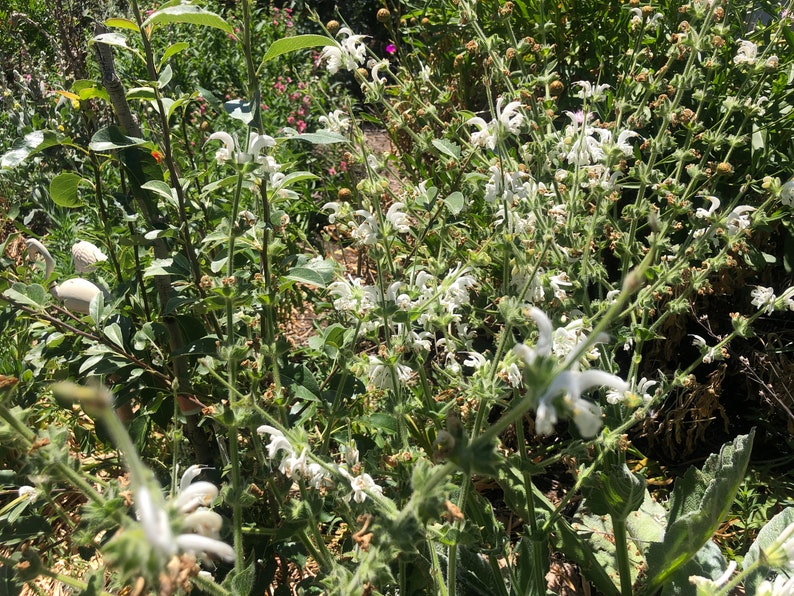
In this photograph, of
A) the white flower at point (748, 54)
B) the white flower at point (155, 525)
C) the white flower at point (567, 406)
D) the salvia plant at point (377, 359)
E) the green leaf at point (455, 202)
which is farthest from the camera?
the white flower at point (748, 54)

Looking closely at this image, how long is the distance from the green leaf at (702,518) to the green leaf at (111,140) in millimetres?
1411

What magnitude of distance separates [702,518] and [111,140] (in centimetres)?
146

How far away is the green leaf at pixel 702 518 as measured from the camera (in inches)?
57.9

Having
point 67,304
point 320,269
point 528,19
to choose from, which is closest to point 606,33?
point 528,19

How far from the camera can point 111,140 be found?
1.26 metres

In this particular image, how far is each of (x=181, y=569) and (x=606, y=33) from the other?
8.70 feet

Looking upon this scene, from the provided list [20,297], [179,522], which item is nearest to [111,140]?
[20,297]

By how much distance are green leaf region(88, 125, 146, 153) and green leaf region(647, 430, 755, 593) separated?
1411mm

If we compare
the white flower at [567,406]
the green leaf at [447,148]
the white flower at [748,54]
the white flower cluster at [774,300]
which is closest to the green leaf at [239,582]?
the white flower at [567,406]

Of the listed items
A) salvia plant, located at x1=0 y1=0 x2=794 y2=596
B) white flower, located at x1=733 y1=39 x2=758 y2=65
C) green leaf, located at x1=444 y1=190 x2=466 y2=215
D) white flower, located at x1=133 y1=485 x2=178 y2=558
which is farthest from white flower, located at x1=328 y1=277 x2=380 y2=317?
white flower, located at x1=733 y1=39 x2=758 y2=65

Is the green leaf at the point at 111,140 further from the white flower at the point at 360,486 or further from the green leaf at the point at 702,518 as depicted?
the green leaf at the point at 702,518

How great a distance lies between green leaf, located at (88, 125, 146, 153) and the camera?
122cm

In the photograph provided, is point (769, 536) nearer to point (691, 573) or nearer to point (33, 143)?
point (691, 573)

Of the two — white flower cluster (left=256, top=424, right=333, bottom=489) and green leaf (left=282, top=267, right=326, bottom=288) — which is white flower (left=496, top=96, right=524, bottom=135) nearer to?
green leaf (left=282, top=267, right=326, bottom=288)
